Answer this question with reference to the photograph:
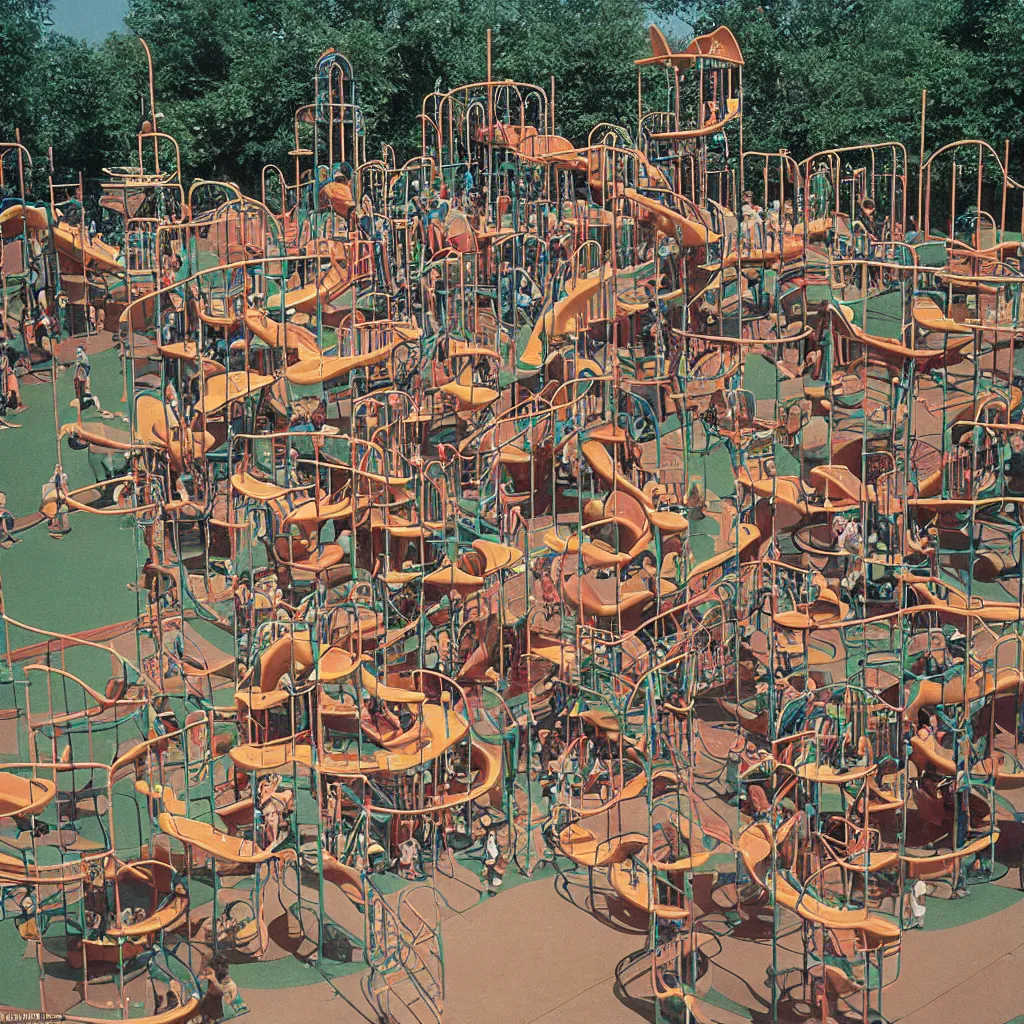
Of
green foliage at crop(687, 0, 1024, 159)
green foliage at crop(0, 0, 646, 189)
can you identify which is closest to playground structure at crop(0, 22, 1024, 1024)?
→ green foliage at crop(687, 0, 1024, 159)

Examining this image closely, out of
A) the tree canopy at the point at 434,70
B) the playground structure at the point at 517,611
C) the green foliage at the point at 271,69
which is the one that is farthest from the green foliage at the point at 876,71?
the playground structure at the point at 517,611

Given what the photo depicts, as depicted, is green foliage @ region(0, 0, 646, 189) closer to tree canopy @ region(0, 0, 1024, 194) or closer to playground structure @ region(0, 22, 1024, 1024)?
tree canopy @ region(0, 0, 1024, 194)

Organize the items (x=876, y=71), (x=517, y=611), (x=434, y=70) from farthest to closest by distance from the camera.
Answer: (x=434, y=70), (x=876, y=71), (x=517, y=611)

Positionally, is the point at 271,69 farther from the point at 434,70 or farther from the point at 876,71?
the point at 876,71

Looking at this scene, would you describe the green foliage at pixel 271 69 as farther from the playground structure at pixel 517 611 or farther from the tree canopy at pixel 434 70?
the playground structure at pixel 517 611

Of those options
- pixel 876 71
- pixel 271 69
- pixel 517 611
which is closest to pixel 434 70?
pixel 271 69
